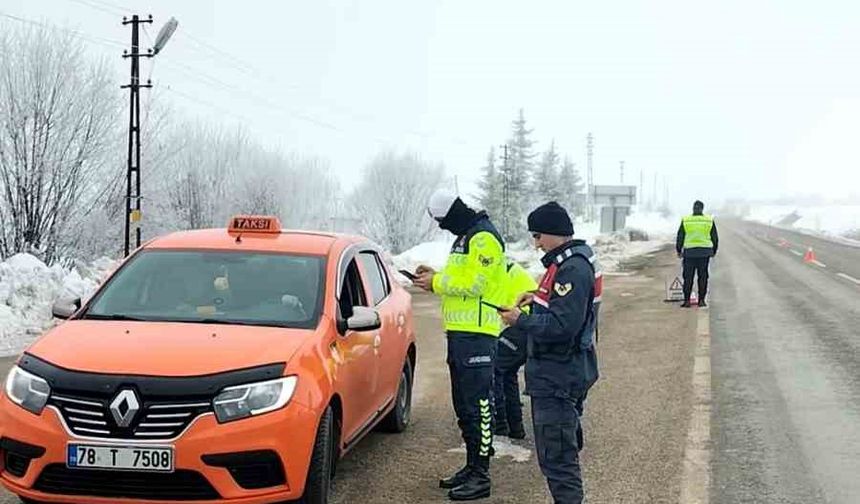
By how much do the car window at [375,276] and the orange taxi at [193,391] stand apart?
0.85m

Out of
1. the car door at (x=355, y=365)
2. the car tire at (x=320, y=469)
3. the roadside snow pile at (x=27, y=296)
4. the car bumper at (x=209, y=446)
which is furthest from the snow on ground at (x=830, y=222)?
the car bumper at (x=209, y=446)

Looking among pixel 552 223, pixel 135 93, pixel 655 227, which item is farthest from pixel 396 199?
pixel 552 223

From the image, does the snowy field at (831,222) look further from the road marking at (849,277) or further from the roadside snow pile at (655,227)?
the road marking at (849,277)

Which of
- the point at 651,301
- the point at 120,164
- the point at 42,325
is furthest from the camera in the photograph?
the point at 120,164

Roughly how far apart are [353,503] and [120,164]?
27.6m

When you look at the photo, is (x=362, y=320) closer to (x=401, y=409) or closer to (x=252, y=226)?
(x=252, y=226)

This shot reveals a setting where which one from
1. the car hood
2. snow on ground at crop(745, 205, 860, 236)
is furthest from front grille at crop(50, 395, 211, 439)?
snow on ground at crop(745, 205, 860, 236)

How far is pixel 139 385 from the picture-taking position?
443 centimetres

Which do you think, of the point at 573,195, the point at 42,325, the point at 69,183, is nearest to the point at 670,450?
the point at 42,325

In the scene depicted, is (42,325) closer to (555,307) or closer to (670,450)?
(670,450)

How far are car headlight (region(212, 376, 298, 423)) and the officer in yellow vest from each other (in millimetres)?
12674

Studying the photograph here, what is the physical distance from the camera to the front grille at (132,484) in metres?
4.39

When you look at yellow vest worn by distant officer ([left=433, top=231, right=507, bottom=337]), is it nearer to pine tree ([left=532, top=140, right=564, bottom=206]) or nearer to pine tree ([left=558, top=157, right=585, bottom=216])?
pine tree ([left=532, top=140, right=564, bottom=206])

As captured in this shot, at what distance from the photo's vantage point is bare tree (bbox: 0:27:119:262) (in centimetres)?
2617
